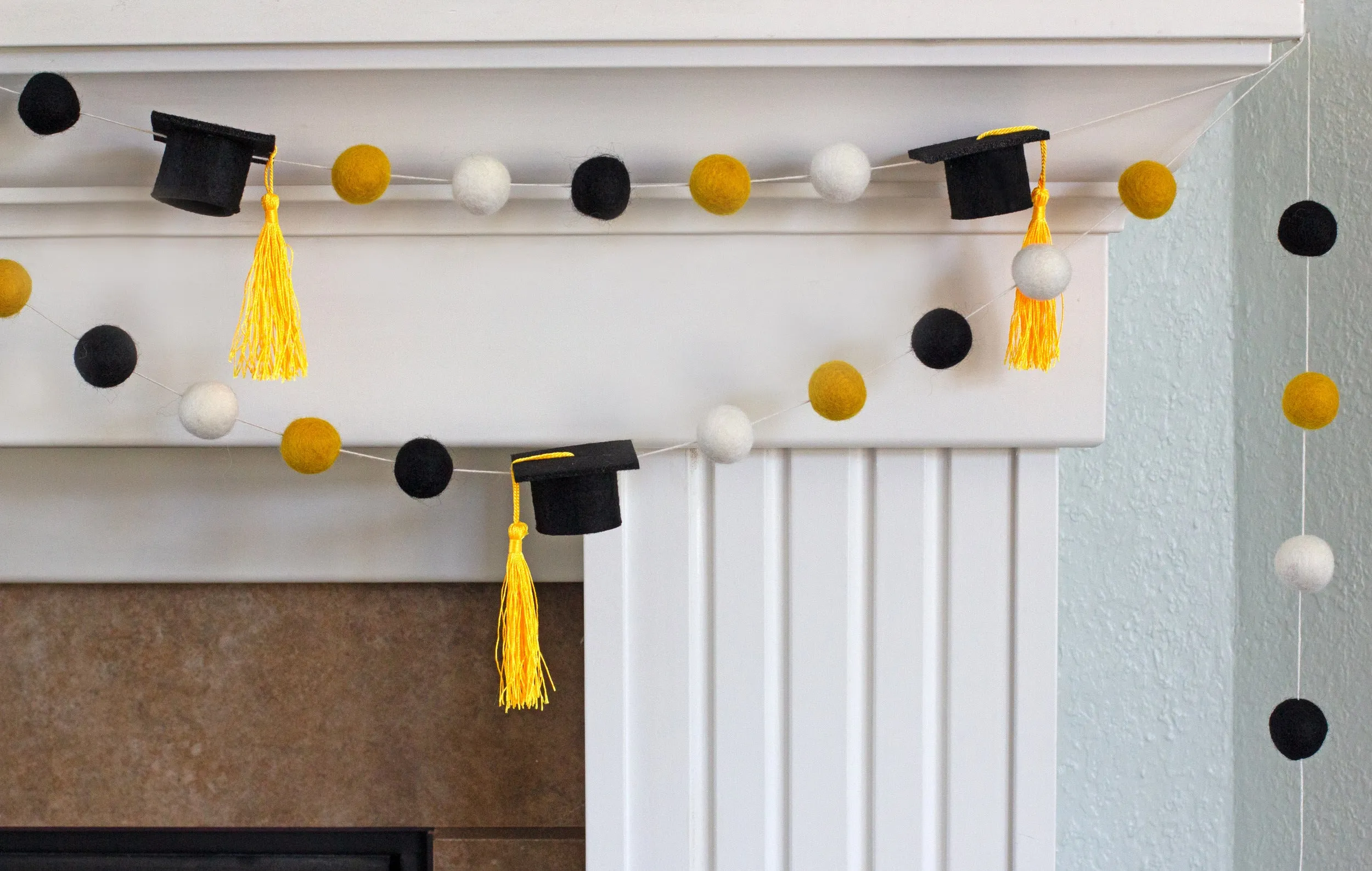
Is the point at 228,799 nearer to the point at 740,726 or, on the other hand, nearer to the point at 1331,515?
the point at 740,726

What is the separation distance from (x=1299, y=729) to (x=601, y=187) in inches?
20.3

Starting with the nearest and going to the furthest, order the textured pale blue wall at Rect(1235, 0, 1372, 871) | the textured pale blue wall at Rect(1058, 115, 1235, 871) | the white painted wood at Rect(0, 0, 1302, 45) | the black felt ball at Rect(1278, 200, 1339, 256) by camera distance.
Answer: the white painted wood at Rect(0, 0, 1302, 45) < the black felt ball at Rect(1278, 200, 1339, 256) < the textured pale blue wall at Rect(1235, 0, 1372, 871) < the textured pale blue wall at Rect(1058, 115, 1235, 871)

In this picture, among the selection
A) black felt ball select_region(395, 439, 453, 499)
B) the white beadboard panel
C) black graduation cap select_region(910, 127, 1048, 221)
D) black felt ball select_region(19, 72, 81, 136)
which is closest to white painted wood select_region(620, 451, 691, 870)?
the white beadboard panel

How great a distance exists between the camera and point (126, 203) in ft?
1.82

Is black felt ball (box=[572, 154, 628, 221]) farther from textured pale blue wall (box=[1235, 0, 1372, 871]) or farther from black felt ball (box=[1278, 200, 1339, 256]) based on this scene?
textured pale blue wall (box=[1235, 0, 1372, 871])

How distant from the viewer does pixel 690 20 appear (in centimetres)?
45

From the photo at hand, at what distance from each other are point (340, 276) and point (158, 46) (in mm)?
143

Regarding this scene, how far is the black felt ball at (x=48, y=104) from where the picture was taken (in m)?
0.47

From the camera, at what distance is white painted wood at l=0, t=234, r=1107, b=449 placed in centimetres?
55

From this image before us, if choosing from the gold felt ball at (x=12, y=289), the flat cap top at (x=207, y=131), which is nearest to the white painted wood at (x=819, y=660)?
the flat cap top at (x=207, y=131)

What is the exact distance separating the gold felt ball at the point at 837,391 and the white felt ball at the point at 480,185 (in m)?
0.19

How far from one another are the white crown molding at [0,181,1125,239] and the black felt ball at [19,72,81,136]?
0.07 m

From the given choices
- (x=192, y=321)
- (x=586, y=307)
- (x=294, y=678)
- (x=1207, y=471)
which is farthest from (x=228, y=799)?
(x=1207, y=471)

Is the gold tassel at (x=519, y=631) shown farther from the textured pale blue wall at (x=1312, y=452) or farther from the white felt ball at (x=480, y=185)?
the textured pale blue wall at (x=1312, y=452)
